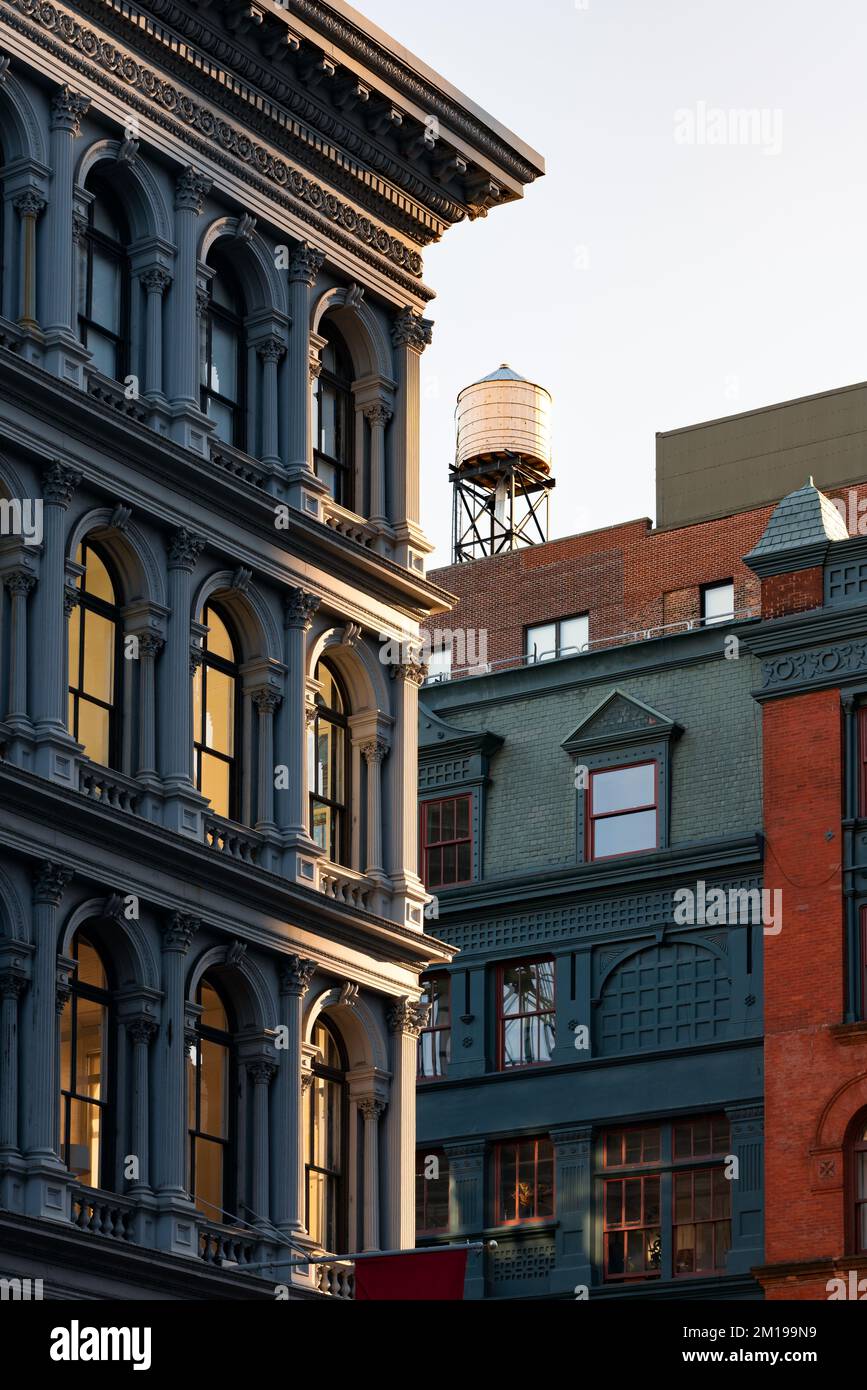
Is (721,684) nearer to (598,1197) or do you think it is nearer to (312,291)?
(598,1197)

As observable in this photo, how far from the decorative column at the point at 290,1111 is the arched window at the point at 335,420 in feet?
26.1

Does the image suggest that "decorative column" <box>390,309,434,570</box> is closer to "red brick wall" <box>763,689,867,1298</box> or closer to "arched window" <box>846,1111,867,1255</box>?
"red brick wall" <box>763,689,867,1298</box>

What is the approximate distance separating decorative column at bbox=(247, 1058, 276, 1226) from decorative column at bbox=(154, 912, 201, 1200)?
1.76 metres

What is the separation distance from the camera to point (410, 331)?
153 ft

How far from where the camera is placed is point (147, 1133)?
37938mm

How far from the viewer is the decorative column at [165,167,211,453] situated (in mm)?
40594

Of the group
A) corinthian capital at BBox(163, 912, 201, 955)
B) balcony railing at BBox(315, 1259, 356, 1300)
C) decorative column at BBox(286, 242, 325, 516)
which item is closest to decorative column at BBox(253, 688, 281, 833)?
corinthian capital at BBox(163, 912, 201, 955)

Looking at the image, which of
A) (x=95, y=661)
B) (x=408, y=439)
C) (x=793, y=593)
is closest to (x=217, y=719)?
(x=95, y=661)

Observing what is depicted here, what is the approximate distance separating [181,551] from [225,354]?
13.9 ft

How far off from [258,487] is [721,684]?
19.1 metres

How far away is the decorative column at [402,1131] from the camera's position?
4297 cm

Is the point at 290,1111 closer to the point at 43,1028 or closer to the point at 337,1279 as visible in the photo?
the point at 337,1279

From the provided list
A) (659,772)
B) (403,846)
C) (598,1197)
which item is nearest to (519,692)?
(659,772)

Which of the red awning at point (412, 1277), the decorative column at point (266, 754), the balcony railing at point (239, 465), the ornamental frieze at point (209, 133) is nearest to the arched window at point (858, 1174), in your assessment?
the decorative column at point (266, 754)
